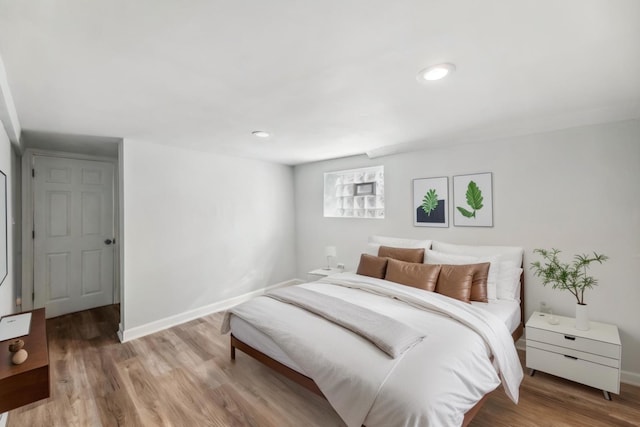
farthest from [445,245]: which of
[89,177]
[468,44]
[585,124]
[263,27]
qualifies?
[89,177]

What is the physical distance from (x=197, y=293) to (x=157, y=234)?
958 millimetres

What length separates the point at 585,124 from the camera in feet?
8.12

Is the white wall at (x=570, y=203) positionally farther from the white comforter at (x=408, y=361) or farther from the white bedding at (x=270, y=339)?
the white comforter at (x=408, y=361)

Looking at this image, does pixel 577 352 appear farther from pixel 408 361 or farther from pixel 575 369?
pixel 408 361

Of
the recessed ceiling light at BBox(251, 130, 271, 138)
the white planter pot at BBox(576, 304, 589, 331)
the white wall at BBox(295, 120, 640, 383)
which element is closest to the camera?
the white planter pot at BBox(576, 304, 589, 331)

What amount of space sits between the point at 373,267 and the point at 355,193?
1439mm

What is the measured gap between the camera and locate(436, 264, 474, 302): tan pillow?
253 centimetres

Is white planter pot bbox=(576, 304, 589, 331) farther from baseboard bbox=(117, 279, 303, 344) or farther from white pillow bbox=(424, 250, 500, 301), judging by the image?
baseboard bbox=(117, 279, 303, 344)

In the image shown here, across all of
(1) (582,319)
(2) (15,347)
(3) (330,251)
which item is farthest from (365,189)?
(2) (15,347)

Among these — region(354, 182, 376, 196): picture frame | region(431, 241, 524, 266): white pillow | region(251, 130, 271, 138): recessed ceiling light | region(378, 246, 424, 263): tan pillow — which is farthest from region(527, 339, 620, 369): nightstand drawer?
region(251, 130, 271, 138): recessed ceiling light

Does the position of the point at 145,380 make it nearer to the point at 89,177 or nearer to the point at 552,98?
the point at 89,177

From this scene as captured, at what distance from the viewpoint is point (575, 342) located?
7.05 feet

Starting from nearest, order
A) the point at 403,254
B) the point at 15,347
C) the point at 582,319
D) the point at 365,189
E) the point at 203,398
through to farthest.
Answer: the point at 15,347 < the point at 203,398 < the point at 582,319 < the point at 403,254 < the point at 365,189

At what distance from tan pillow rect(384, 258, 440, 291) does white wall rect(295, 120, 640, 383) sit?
707 mm
